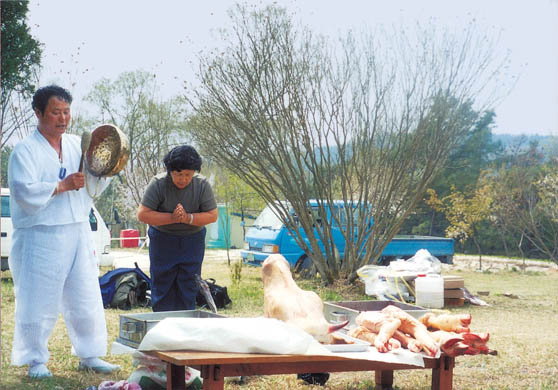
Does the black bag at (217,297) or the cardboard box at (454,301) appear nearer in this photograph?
the black bag at (217,297)

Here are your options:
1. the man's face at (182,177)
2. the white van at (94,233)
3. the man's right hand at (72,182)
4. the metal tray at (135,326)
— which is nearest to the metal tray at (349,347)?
the metal tray at (135,326)

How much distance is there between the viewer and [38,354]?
3301 millimetres

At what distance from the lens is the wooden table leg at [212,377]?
2.29 metres

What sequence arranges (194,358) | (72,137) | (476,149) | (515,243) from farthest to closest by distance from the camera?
(476,149), (515,243), (72,137), (194,358)

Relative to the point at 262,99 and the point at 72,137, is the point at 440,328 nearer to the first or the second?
the point at 72,137

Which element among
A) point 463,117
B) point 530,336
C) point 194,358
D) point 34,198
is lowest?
point 530,336

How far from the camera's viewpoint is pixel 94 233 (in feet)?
29.8

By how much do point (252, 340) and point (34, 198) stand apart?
142cm

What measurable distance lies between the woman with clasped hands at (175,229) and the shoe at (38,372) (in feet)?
2.01

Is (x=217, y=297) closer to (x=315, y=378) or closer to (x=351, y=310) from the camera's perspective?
(x=315, y=378)

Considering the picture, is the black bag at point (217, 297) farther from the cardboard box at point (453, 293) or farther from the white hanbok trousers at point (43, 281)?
the white hanbok trousers at point (43, 281)

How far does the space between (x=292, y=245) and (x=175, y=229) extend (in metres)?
6.19

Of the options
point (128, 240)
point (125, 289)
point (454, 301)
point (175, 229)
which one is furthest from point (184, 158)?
point (128, 240)

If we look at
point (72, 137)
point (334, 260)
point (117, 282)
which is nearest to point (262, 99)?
point (334, 260)
